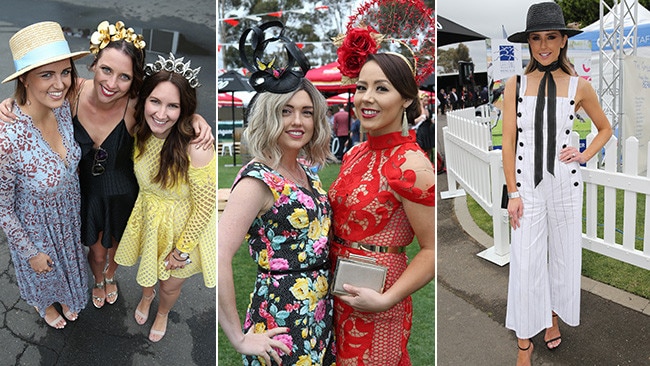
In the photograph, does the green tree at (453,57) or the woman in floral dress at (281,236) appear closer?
the woman in floral dress at (281,236)

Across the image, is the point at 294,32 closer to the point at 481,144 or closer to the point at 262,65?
the point at 481,144

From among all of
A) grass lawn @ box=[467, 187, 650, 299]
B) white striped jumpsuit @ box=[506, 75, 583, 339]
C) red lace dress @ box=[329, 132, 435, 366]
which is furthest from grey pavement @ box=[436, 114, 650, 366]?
red lace dress @ box=[329, 132, 435, 366]

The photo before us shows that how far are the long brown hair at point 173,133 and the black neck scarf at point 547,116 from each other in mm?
1680

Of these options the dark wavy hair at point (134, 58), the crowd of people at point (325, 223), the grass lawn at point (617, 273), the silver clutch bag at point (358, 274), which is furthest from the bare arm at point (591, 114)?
the dark wavy hair at point (134, 58)

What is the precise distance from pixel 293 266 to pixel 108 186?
1457mm

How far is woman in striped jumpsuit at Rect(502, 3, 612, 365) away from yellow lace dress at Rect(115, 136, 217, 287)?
1.55 meters

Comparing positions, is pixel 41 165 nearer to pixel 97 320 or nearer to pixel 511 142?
pixel 97 320

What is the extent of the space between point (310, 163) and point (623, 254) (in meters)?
2.44

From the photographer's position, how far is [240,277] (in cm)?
420

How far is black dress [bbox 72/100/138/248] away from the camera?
2572 mm

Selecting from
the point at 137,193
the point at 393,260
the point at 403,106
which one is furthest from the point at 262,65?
the point at 137,193

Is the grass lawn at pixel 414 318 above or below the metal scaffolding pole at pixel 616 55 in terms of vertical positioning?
below

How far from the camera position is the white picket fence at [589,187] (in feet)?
10.3

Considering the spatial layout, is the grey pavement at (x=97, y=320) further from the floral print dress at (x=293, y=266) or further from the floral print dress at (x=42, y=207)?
the floral print dress at (x=293, y=266)
